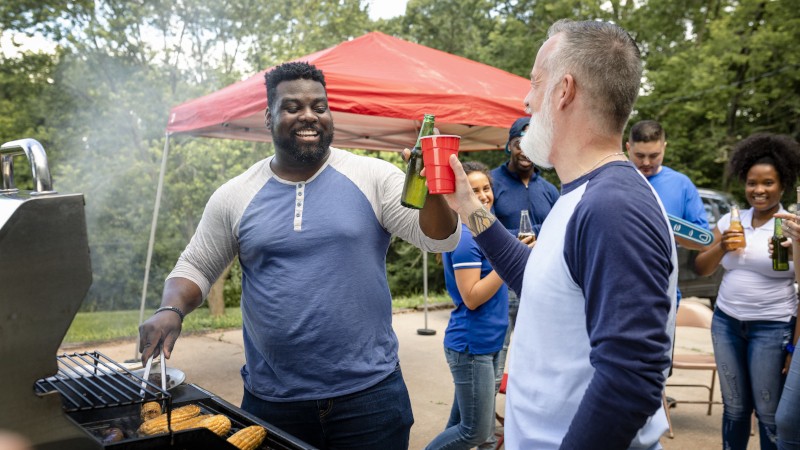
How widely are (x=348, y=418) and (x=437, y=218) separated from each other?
0.80 m

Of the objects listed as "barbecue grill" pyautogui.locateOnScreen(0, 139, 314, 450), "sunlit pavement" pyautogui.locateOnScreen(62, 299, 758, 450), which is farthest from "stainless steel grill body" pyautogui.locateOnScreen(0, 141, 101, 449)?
"sunlit pavement" pyautogui.locateOnScreen(62, 299, 758, 450)

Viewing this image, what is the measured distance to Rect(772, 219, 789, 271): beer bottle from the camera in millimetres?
3129

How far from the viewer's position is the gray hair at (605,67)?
4.06 feet

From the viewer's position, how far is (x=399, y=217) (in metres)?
2.08

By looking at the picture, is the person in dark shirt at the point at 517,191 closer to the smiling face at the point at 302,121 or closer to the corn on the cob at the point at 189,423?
the smiling face at the point at 302,121

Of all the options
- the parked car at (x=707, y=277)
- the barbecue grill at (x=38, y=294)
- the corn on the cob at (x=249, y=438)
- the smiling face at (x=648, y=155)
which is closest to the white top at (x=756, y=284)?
the smiling face at (x=648, y=155)

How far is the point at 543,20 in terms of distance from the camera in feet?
55.9

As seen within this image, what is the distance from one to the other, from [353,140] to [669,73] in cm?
1099

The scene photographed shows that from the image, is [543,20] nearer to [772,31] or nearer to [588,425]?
[772,31]

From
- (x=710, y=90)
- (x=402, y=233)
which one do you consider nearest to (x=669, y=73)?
(x=710, y=90)

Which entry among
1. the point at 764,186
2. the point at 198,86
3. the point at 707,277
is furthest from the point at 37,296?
the point at 198,86

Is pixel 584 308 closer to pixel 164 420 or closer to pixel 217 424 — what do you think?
pixel 217 424

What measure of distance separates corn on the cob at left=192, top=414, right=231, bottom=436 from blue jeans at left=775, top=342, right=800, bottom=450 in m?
2.68

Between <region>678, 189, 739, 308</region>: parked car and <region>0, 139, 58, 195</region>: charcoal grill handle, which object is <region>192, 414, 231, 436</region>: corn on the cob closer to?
<region>0, 139, 58, 195</region>: charcoal grill handle
